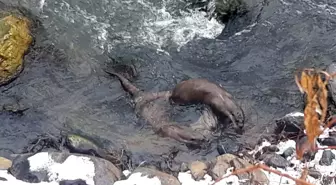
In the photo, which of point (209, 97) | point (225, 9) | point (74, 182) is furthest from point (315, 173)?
point (225, 9)

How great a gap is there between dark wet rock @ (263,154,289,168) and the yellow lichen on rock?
131 inches

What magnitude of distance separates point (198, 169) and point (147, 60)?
6.90ft

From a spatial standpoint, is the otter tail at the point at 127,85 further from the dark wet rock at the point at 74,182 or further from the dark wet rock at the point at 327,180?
the dark wet rock at the point at 327,180

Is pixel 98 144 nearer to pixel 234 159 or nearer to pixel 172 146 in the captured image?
pixel 172 146

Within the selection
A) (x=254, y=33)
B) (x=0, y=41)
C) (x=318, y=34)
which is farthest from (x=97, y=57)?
(x=318, y=34)

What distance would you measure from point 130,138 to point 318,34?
3.23 metres

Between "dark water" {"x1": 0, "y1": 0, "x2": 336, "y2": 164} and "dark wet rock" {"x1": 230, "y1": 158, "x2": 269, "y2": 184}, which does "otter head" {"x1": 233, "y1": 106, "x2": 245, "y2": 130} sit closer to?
"dark water" {"x1": 0, "y1": 0, "x2": 336, "y2": 164}

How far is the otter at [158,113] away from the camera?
5.46 m

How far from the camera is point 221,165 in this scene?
4848 millimetres

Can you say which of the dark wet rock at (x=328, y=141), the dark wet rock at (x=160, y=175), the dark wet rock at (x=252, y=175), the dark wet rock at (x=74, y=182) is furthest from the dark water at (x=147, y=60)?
the dark wet rock at (x=74, y=182)

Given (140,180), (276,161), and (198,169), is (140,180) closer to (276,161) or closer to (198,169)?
(198,169)

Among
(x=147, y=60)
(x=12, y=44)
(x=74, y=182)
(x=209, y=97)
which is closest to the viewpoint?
(x=74, y=182)

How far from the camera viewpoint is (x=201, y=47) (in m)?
6.69

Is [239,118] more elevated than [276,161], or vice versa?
[239,118]
